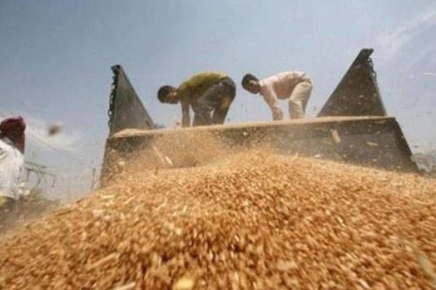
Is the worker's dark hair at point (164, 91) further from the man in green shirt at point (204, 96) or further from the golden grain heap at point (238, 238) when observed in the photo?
the golden grain heap at point (238, 238)

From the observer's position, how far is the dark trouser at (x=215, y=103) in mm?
6253

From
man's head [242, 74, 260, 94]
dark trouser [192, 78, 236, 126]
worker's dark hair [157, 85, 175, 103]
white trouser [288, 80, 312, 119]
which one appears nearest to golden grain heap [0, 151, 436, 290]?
dark trouser [192, 78, 236, 126]

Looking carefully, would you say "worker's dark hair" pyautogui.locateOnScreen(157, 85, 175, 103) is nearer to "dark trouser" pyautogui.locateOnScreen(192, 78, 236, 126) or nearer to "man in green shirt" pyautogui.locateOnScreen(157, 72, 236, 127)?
"man in green shirt" pyautogui.locateOnScreen(157, 72, 236, 127)

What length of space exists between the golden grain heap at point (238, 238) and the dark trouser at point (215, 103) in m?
3.49

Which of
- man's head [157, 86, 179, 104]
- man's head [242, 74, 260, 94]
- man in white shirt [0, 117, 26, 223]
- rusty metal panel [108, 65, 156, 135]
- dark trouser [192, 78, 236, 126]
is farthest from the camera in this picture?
man's head [157, 86, 179, 104]

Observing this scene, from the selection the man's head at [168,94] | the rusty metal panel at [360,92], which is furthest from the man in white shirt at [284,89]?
the man's head at [168,94]

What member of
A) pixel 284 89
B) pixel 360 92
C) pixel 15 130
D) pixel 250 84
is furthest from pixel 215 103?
pixel 15 130

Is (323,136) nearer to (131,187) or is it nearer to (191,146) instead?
(191,146)

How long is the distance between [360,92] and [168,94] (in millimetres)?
3594

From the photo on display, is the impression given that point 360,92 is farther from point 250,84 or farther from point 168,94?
point 168,94

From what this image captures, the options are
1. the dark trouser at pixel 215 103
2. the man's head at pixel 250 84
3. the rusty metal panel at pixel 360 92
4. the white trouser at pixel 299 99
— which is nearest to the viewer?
the rusty metal panel at pixel 360 92

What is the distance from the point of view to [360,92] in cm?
563

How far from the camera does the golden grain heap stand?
1582 millimetres

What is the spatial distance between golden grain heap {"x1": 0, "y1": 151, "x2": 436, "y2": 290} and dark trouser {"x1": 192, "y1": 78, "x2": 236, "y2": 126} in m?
3.49
